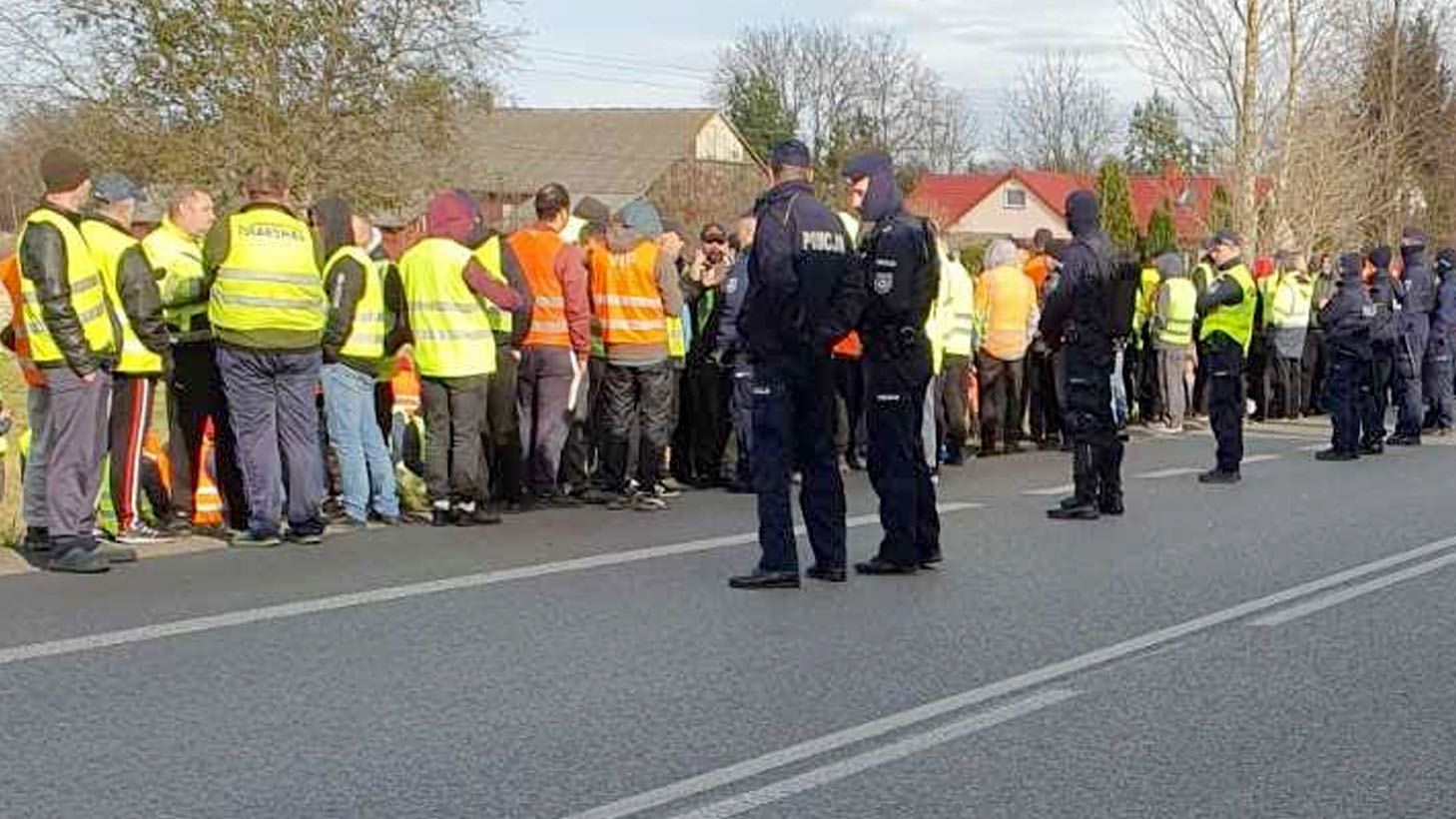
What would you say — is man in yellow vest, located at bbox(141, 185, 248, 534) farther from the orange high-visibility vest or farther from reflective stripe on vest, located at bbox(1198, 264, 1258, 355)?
reflective stripe on vest, located at bbox(1198, 264, 1258, 355)

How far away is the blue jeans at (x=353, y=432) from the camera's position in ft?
39.9

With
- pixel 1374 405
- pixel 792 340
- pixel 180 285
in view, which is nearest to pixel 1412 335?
pixel 1374 405

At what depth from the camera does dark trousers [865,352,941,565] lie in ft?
33.9

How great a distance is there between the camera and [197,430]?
11703mm

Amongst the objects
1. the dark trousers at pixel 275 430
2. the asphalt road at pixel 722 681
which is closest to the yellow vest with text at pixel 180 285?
the dark trousers at pixel 275 430

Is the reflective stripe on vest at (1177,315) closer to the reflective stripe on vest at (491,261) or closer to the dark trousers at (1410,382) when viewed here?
the dark trousers at (1410,382)

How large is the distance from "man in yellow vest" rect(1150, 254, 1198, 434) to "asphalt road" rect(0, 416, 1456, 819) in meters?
9.01

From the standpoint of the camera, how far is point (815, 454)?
9.90 meters

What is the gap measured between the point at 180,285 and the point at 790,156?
3818mm

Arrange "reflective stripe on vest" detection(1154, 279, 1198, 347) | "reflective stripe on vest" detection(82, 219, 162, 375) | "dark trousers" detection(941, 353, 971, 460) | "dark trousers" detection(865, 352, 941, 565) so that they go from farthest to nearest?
"reflective stripe on vest" detection(1154, 279, 1198, 347), "dark trousers" detection(941, 353, 971, 460), "reflective stripe on vest" detection(82, 219, 162, 375), "dark trousers" detection(865, 352, 941, 565)

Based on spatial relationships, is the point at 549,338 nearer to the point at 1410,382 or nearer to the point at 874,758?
the point at 874,758

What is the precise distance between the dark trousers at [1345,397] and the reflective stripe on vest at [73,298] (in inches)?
439

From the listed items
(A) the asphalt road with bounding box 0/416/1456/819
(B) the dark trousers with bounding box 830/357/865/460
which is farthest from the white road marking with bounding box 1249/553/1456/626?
(B) the dark trousers with bounding box 830/357/865/460

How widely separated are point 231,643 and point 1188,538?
6.13 meters
